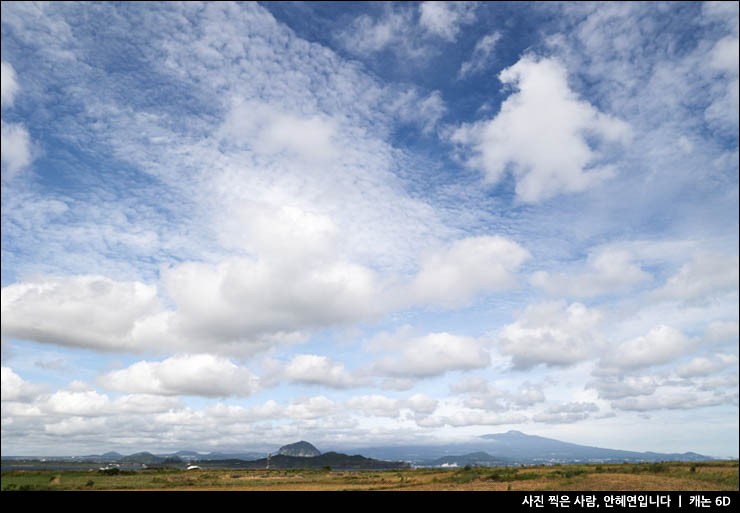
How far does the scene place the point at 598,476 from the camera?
59.8 m
